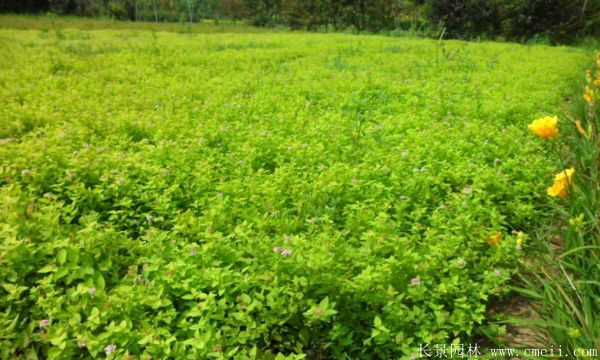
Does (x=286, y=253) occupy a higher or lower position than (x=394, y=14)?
lower

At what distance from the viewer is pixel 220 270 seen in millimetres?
2236

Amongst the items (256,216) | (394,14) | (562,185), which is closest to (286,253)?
(256,216)

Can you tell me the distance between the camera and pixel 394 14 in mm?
41188

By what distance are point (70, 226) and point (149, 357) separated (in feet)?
4.53

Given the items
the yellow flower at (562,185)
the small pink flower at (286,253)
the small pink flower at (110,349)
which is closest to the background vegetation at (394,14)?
the yellow flower at (562,185)

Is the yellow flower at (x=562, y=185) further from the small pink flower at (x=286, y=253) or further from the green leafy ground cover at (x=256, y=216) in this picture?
the small pink flower at (x=286, y=253)

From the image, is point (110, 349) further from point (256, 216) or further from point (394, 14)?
point (394, 14)

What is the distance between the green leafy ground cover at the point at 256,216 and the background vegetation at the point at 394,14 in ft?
36.0

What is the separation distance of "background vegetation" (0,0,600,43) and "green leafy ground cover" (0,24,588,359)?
10986 mm

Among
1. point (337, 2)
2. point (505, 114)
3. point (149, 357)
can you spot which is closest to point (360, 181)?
point (149, 357)

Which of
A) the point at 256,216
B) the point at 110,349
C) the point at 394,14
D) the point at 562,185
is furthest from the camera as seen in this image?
the point at 394,14

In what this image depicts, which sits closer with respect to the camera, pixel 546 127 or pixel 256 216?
pixel 546 127

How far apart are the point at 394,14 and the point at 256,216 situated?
43.3m

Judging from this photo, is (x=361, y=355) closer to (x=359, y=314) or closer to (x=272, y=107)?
(x=359, y=314)
